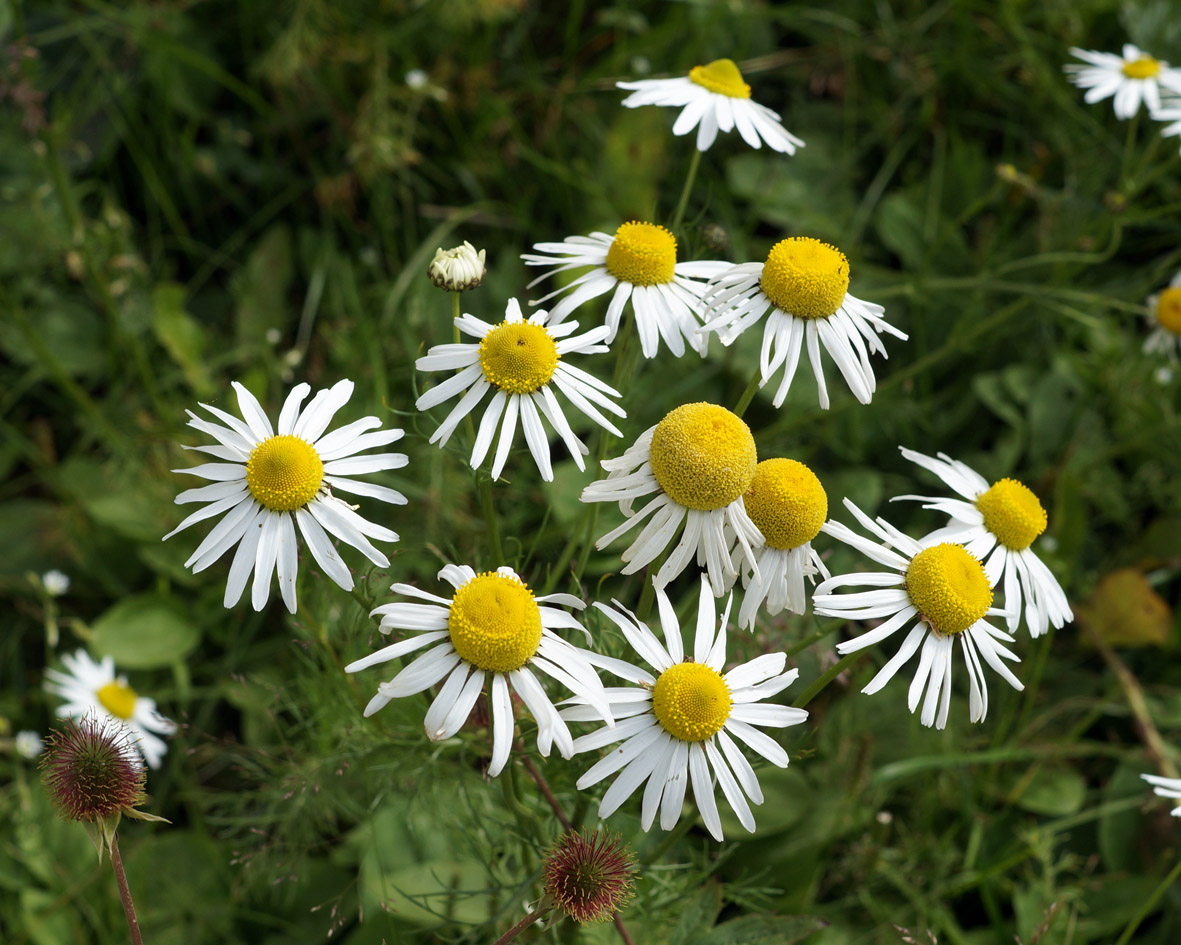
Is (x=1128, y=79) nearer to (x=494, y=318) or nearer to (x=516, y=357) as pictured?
(x=494, y=318)

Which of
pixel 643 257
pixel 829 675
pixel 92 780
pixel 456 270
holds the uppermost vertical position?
pixel 643 257

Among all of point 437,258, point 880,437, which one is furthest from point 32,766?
point 880,437

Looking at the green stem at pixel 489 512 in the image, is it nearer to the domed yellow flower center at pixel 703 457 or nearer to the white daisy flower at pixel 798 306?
the domed yellow flower center at pixel 703 457

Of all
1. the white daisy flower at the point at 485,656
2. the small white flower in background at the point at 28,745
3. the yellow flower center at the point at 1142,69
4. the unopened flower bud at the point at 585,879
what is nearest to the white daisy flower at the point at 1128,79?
the yellow flower center at the point at 1142,69

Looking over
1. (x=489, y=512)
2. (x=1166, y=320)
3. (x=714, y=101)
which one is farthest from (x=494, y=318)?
(x=1166, y=320)

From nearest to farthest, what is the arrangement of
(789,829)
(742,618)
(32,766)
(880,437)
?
(742,618), (789,829), (32,766), (880,437)

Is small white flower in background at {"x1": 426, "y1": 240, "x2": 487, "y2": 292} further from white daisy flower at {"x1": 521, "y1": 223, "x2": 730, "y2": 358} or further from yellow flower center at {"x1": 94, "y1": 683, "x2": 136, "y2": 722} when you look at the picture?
yellow flower center at {"x1": 94, "y1": 683, "x2": 136, "y2": 722}

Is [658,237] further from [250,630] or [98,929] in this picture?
[98,929]
